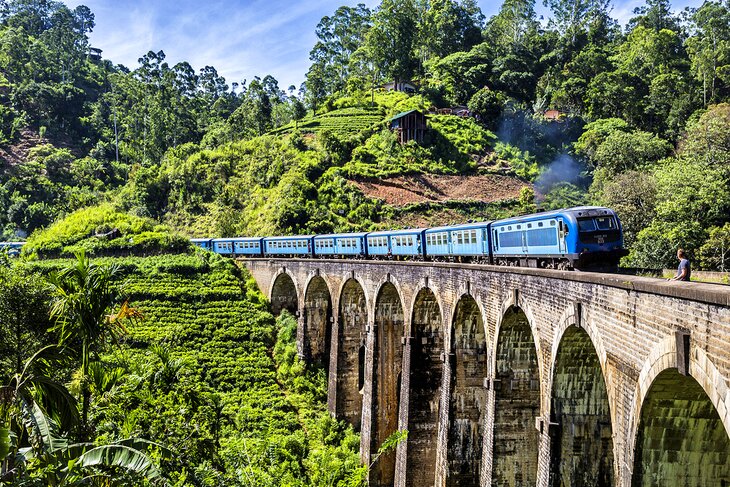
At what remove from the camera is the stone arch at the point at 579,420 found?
37.2ft

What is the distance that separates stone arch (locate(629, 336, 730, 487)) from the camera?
8000mm

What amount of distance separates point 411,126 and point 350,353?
36400 mm

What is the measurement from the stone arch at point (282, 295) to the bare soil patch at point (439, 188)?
18.4 meters

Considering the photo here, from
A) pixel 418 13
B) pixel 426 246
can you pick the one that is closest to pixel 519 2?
pixel 418 13

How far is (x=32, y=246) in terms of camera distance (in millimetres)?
41031

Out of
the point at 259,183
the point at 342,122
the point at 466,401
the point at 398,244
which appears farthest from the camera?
the point at 342,122

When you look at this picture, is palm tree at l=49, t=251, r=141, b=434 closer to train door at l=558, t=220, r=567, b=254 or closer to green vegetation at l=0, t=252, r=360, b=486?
green vegetation at l=0, t=252, r=360, b=486

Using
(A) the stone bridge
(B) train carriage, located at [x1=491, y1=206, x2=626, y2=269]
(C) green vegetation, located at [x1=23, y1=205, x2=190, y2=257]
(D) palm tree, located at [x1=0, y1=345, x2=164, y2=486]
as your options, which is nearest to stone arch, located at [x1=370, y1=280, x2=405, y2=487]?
(A) the stone bridge

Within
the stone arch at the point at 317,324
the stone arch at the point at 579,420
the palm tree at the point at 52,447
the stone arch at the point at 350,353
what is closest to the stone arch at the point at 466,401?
the stone arch at the point at 579,420

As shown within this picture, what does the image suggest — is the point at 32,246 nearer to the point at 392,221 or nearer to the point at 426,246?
the point at 392,221

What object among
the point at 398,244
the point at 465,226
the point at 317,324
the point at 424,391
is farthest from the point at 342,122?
the point at 424,391

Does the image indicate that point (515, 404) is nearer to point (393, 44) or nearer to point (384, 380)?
point (384, 380)

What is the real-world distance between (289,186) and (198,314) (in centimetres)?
2169

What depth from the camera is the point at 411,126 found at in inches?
2377
